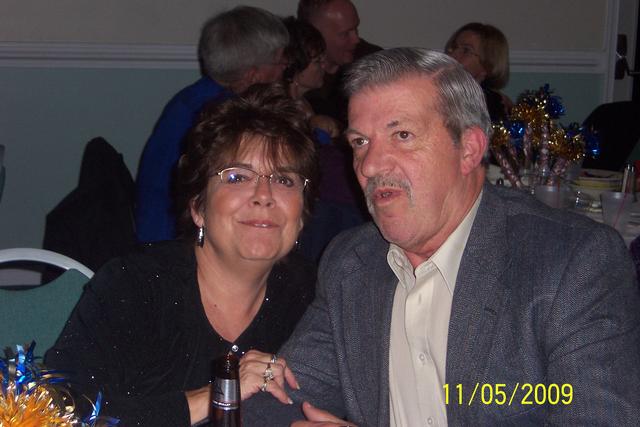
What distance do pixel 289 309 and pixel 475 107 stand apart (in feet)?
2.36

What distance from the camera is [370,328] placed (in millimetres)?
1824

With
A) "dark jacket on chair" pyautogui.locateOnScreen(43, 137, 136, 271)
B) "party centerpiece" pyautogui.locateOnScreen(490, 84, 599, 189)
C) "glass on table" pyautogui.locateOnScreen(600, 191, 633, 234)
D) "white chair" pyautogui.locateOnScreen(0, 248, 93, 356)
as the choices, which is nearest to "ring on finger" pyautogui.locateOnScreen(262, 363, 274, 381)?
"white chair" pyautogui.locateOnScreen(0, 248, 93, 356)

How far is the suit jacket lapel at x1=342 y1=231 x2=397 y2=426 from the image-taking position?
5.88 ft

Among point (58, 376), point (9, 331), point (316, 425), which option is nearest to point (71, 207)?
point (9, 331)

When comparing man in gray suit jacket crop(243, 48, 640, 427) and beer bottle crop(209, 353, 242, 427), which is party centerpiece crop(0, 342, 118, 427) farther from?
man in gray suit jacket crop(243, 48, 640, 427)

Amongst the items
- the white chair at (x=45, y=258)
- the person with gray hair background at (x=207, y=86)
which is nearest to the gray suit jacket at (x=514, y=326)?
the white chair at (x=45, y=258)

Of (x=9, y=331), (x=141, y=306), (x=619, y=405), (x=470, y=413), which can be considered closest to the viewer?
(x=619, y=405)

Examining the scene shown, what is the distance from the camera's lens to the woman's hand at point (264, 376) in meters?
1.82

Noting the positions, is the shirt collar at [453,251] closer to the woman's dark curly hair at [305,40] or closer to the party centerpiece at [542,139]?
the party centerpiece at [542,139]

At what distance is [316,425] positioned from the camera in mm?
1693

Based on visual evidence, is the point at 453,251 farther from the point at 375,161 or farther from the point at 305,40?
the point at 305,40

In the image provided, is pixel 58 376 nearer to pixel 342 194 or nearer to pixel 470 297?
pixel 470 297

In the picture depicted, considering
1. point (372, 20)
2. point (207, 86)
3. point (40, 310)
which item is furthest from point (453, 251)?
point (372, 20)

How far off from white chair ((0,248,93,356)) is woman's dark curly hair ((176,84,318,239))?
0.33 m
